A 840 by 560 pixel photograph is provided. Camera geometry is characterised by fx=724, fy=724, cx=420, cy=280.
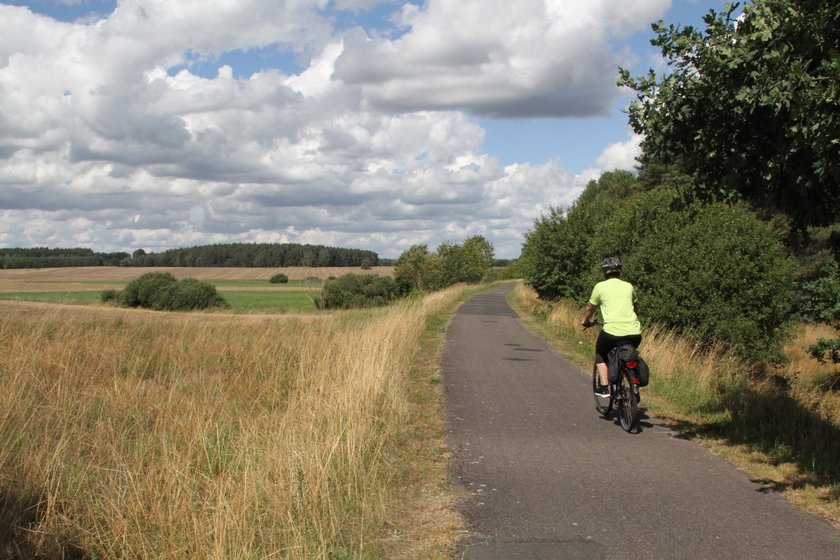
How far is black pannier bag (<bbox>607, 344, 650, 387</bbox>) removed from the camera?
8.13 metres

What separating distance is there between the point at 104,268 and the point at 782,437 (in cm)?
10469

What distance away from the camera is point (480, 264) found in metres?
99.9

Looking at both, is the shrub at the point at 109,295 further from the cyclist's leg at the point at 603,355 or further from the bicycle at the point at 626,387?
the bicycle at the point at 626,387

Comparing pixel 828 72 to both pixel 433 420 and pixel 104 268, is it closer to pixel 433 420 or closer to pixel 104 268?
pixel 433 420

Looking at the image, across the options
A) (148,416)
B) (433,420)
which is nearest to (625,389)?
(433,420)

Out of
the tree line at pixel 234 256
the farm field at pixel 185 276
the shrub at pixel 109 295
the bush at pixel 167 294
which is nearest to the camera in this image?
the shrub at pixel 109 295

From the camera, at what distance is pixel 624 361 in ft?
27.0

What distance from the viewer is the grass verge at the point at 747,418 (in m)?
6.14

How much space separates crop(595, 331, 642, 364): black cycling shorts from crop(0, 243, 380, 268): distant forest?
82116 millimetres

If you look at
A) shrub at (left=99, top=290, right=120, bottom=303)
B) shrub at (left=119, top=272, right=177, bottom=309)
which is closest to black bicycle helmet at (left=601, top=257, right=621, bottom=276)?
shrub at (left=99, top=290, right=120, bottom=303)

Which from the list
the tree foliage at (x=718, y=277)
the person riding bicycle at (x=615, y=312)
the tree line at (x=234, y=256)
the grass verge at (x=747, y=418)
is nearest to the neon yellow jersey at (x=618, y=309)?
the person riding bicycle at (x=615, y=312)

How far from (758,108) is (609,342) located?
3.37m

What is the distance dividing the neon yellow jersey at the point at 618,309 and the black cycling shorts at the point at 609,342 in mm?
47

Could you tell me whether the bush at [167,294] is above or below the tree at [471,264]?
below
